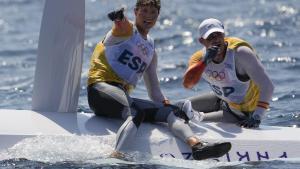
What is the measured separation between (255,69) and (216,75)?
1.36 feet

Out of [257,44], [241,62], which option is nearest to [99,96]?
[241,62]

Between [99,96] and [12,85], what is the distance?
6.31 meters

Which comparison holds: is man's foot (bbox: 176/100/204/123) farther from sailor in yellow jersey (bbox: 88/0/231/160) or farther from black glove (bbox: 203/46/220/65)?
black glove (bbox: 203/46/220/65)

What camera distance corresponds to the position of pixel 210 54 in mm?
7922

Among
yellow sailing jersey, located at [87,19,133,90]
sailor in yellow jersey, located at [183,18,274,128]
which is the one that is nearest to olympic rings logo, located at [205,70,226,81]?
sailor in yellow jersey, located at [183,18,274,128]

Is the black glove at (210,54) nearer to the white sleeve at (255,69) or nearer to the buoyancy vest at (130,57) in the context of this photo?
the white sleeve at (255,69)

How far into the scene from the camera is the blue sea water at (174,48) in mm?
A: 7539

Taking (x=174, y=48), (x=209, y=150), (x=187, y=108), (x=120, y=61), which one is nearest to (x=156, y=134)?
(x=187, y=108)

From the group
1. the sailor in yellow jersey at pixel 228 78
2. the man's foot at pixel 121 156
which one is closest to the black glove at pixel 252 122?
the sailor in yellow jersey at pixel 228 78

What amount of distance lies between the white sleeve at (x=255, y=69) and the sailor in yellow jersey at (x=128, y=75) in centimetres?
60

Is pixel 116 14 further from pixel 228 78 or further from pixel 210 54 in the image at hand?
pixel 228 78

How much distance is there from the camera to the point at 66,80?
328 inches

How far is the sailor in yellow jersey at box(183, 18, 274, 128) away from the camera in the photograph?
26.2 feet

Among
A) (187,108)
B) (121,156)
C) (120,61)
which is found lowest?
(121,156)
